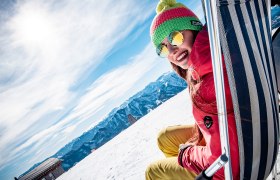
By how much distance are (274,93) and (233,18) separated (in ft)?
1.77

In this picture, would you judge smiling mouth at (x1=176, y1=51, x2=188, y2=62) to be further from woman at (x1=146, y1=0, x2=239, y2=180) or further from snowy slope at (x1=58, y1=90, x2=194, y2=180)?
snowy slope at (x1=58, y1=90, x2=194, y2=180)

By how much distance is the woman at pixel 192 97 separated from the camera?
123cm

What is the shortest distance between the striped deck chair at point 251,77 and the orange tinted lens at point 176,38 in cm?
60

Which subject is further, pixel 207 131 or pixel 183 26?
pixel 183 26

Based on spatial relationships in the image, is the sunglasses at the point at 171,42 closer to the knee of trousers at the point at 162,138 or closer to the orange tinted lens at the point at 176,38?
the orange tinted lens at the point at 176,38

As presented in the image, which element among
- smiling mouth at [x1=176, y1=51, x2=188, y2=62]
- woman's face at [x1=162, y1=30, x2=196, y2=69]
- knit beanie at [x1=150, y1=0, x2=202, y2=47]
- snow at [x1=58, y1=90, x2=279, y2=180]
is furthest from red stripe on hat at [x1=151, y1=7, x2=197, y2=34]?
snow at [x1=58, y1=90, x2=279, y2=180]

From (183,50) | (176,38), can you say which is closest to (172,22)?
(176,38)

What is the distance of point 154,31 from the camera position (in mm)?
1998

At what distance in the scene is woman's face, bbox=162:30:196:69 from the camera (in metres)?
1.71

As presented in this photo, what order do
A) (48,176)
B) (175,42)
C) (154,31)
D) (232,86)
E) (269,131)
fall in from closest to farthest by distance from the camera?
(232,86), (269,131), (175,42), (154,31), (48,176)

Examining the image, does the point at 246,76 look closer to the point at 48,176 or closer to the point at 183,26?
the point at 183,26

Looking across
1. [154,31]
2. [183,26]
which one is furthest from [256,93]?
[154,31]

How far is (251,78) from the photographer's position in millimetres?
1146

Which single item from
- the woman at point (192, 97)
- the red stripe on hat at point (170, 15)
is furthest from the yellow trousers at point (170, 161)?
the red stripe on hat at point (170, 15)
